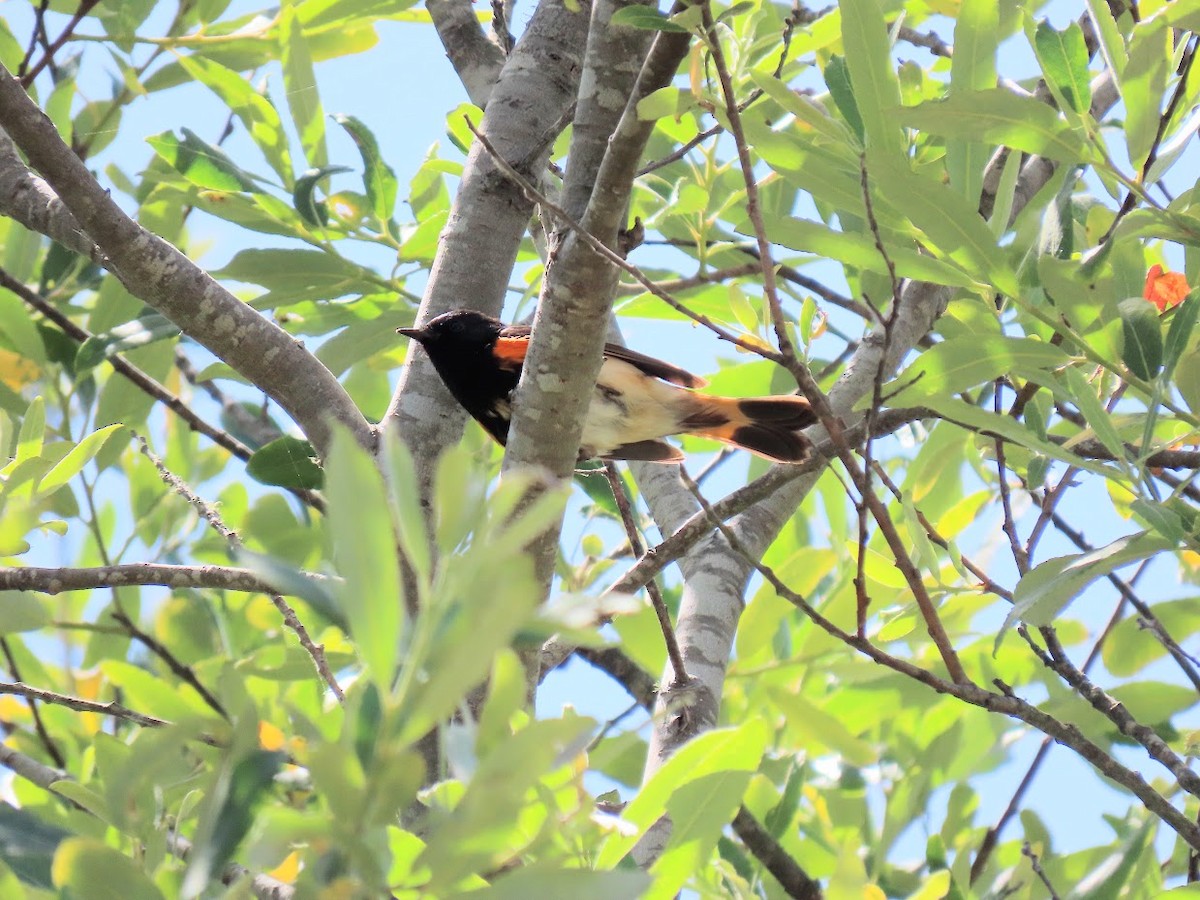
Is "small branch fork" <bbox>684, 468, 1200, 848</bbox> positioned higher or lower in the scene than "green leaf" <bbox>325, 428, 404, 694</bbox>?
higher

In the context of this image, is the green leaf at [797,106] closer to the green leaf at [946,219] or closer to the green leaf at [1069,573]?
the green leaf at [946,219]

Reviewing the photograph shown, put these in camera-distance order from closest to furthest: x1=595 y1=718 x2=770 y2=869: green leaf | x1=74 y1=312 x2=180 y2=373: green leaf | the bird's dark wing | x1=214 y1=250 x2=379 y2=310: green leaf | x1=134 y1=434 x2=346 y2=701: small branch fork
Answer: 1. x1=595 y1=718 x2=770 y2=869: green leaf
2. x1=134 y1=434 x2=346 y2=701: small branch fork
3. x1=74 y1=312 x2=180 y2=373: green leaf
4. x1=214 y1=250 x2=379 y2=310: green leaf
5. the bird's dark wing

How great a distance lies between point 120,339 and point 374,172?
0.80m

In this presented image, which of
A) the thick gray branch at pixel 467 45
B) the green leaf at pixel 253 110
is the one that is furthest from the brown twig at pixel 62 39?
the thick gray branch at pixel 467 45

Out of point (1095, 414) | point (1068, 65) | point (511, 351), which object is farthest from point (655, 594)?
point (511, 351)

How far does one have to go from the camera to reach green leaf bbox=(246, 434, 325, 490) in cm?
282

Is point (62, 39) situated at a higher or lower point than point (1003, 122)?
higher

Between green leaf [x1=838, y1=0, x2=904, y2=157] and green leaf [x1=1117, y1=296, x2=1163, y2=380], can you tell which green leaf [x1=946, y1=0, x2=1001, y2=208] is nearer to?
green leaf [x1=838, y1=0, x2=904, y2=157]

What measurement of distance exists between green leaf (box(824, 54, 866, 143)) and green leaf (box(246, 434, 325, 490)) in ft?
4.92

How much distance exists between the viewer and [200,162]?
3176mm

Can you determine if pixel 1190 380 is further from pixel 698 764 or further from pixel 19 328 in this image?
pixel 19 328

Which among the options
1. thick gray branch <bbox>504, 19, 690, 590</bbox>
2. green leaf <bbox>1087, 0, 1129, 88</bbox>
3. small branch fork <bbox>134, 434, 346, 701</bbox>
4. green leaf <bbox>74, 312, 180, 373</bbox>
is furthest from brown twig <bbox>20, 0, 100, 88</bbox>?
green leaf <bbox>1087, 0, 1129, 88</bbox>

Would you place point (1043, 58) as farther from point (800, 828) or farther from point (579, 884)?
point (800, 828)

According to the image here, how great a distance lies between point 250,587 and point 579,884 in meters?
1.39
